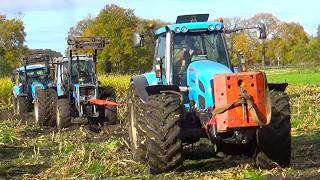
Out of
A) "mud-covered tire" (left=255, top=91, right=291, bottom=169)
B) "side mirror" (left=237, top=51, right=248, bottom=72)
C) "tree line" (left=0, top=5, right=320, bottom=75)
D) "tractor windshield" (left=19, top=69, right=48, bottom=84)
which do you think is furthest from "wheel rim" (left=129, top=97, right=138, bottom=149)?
"tree line" (left=0, top=5, right=320, bottom=75)

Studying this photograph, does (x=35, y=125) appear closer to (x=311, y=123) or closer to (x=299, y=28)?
(x=311, y=123)

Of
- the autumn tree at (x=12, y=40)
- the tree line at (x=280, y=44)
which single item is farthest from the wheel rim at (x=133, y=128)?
A: the tree line at (x=280, y=44)

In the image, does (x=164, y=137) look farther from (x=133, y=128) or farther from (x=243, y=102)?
(x=133, y=128)

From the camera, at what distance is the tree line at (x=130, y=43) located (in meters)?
54.5

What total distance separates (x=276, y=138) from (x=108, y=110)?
8.44 metres

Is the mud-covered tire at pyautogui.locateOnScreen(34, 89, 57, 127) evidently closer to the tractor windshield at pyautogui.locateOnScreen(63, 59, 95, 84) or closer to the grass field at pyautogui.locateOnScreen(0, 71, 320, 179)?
the tractor windshield at pyautogui.locateOnScreen(63, 59, 95, 84)

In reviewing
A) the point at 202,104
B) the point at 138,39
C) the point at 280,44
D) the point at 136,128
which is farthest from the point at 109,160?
the point at 280,44

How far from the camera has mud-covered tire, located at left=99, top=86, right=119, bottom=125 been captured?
1546cm

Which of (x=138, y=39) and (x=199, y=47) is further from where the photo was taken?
(x=138, y=39)

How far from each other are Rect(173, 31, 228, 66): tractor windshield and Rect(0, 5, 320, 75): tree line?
2504 cm

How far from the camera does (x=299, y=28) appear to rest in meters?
83.9

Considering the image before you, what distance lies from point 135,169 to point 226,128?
6.37ft

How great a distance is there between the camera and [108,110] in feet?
50.8

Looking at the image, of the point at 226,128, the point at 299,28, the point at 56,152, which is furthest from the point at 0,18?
the point at 226,128
